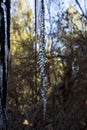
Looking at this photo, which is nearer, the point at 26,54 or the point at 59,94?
the point at 59,94

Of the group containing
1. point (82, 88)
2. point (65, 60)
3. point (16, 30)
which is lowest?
point (82, 88)

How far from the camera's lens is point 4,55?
1.58 m

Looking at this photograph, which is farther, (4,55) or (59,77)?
(59,77)

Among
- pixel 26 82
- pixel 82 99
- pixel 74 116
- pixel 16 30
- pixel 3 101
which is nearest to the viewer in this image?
pixel 3 101

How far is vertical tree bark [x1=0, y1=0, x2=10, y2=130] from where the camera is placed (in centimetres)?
155

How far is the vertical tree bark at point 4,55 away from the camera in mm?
1548

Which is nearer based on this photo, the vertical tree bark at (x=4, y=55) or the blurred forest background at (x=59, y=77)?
the vertical tree bark at (x=4, y=55)

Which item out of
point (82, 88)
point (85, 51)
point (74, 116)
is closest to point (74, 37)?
point (85, 51)

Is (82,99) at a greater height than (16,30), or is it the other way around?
(16,30)

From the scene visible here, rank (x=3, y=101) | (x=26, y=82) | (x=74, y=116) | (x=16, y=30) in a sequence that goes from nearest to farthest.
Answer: (x=3, y=101), (x=74, y=116), (x=26, y=82), (x=16, y=30)

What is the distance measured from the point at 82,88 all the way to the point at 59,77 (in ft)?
2.04

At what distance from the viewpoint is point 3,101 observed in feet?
5.09

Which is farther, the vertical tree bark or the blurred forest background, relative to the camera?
the blurred forest background

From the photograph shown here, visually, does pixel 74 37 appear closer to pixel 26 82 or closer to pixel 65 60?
pixel 65 60
